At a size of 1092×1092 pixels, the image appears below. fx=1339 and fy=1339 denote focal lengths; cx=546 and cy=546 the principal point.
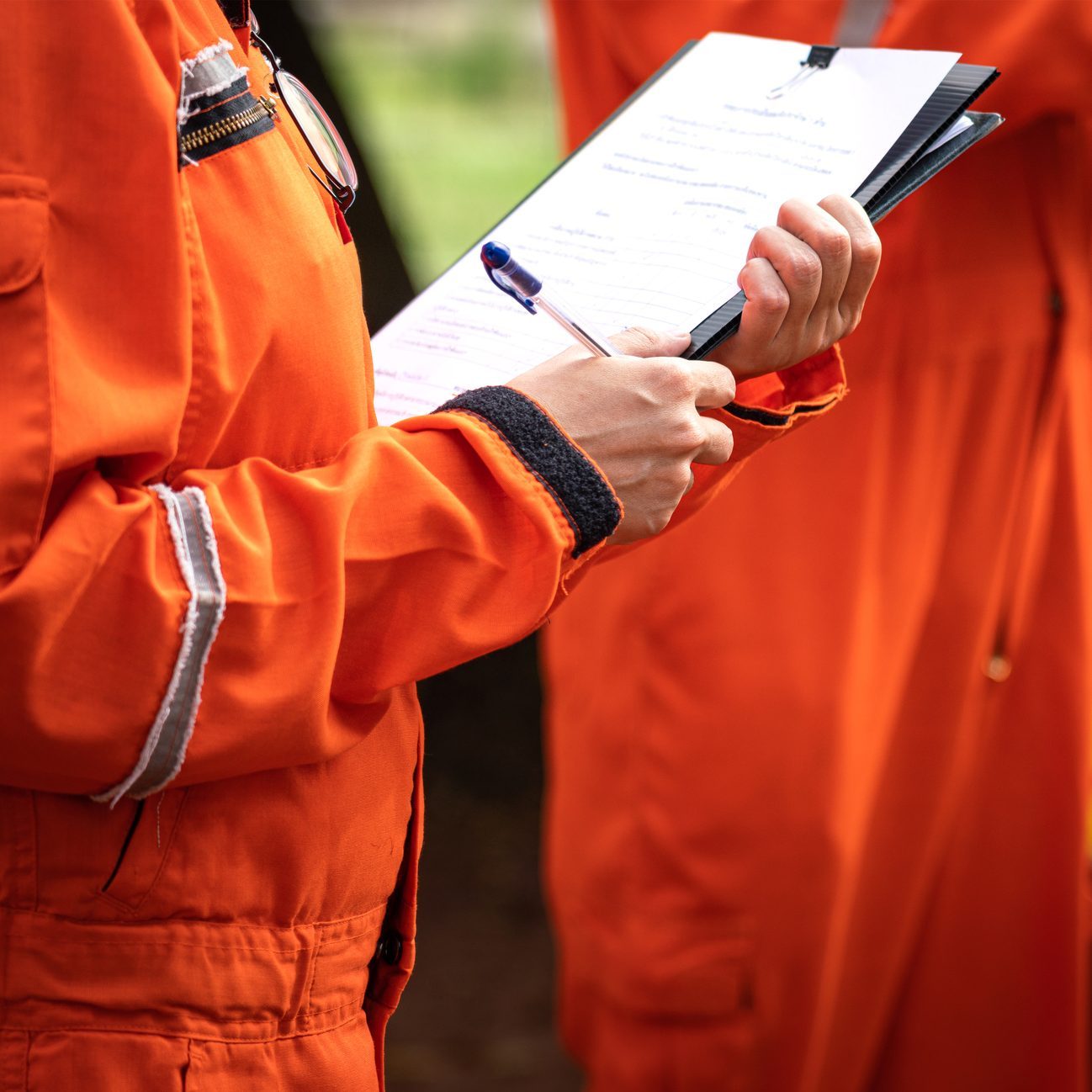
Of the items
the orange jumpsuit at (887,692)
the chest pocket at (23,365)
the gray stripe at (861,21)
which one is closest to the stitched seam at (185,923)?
the chest pocket at (23,365)

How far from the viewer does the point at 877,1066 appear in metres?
1.87

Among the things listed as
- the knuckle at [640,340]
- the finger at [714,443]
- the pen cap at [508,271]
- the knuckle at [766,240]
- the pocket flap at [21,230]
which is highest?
the pocket flap at [21,230]

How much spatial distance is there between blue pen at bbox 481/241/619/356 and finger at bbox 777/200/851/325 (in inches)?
6.3

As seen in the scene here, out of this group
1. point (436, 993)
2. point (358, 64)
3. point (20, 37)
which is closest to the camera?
point (20, 37)

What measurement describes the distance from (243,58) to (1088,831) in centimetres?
145

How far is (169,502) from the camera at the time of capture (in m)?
0.78

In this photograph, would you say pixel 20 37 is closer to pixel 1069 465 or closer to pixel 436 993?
pixel 1069 465

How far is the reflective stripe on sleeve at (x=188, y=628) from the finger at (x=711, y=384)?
339 millimetres

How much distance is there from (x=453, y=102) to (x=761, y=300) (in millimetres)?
3231

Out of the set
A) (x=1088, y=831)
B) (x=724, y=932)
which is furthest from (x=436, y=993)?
(x=1088, y=831)

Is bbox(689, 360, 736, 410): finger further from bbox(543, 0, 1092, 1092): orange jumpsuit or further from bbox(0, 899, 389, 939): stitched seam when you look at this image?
bbox(543, 0, 1092, 1092): orange jumpsuit

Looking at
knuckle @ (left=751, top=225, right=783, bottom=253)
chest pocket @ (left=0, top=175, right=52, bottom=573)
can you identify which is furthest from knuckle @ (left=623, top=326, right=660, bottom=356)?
chest pocket @ (left=0, top=175, right=52, bottom=573)

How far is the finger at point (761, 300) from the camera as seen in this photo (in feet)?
3.08

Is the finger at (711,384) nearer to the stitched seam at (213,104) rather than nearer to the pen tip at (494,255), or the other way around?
the pen tip at (494,255)
